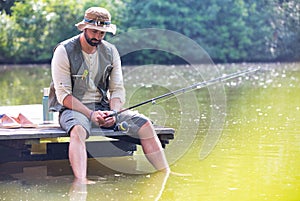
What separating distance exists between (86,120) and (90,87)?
36 cm

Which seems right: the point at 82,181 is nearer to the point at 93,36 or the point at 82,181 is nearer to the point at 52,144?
the point at 52,144

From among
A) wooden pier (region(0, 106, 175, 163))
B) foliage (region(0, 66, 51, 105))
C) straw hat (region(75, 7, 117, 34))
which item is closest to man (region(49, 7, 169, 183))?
straw hat (region(75, 7, 117, 34))

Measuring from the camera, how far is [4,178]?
6.54 meters

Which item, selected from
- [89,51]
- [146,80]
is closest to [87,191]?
[89,51]

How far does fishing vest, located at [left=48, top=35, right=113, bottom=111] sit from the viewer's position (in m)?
6.58

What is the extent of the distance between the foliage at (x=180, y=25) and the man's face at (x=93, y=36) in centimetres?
2180

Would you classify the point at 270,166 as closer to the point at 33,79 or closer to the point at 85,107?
the point at 85,107

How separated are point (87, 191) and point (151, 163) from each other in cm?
92

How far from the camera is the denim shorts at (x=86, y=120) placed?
637cm

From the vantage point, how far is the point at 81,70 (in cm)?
662

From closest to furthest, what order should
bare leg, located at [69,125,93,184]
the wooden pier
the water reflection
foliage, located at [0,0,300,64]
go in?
1. the water reflection
2. bare leg, located at [69,125,93,184]
3. the wooden pier
4. foliage, located at [0,0,300,64]

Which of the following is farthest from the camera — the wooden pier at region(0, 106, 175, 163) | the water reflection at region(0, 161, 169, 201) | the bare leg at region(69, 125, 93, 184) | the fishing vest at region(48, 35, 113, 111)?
the fishing vest at region(48, 35, 113, 111)

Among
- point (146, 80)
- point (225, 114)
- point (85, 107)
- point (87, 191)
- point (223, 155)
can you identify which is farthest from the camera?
point (146, 80)

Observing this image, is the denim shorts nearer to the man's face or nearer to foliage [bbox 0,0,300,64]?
the man's face
